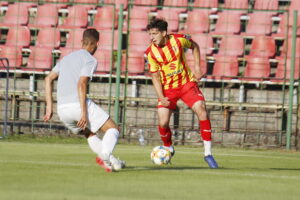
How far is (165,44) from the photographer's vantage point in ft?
33.3

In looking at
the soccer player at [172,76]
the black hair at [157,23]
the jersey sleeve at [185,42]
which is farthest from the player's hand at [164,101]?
the black hair at [157,23]

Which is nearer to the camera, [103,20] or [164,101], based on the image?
[164,101]

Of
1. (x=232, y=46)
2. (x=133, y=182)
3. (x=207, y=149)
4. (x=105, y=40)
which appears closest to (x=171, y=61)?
(x=207, y=149)

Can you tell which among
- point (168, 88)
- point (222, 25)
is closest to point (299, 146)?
point (222, 25)

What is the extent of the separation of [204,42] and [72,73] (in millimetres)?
10816

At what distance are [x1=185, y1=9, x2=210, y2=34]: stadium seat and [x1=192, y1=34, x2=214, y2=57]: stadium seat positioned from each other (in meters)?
0.60

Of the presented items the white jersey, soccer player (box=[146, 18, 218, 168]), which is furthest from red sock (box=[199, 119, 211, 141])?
the white jersey

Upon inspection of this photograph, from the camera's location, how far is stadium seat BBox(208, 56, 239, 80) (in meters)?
18.0

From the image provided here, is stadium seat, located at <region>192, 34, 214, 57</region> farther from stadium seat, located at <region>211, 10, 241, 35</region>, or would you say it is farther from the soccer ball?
the soccer ball

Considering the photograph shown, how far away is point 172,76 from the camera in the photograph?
10430 millimetres

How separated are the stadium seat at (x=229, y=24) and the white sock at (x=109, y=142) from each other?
11313mm

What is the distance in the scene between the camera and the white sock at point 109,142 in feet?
25.8

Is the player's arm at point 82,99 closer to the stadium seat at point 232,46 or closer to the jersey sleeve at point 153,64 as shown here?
the jersey sleeve at point 153,64

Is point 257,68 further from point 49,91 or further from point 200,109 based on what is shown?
point 49,91
